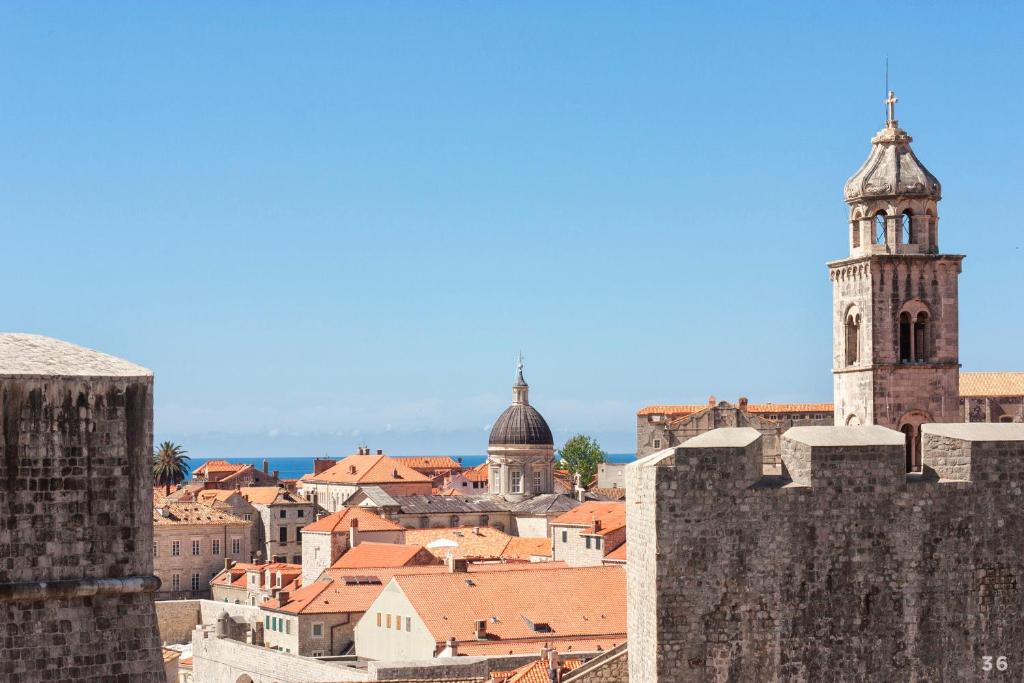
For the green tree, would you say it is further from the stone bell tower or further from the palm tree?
the stone bell tower

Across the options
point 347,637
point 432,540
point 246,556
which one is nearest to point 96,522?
point 347,637

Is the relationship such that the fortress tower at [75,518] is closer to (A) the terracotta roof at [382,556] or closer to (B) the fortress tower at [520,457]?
(A) the terracotta roof at [382,556]

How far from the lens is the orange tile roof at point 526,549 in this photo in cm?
8375

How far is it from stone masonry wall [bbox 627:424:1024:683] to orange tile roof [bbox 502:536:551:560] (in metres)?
63.5

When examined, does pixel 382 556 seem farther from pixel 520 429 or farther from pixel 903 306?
pixel 903 306

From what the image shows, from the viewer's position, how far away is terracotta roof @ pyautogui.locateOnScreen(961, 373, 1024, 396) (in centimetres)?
8032

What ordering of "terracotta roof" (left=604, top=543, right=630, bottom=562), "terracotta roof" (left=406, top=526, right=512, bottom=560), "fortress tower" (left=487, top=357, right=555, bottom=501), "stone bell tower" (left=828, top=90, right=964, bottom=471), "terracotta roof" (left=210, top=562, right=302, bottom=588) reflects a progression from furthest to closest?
"fortress tower" (left=487, top=357, right=555, bottom=501), "terracotta roof" (left=406, top=526, right=512, bottom=560), "terracotta roof" (left=210, top=562, right=302, bottom=588), "terracotta roof" (left=604, top=543, right=630, bottom=562), "stone bell tower" (left=828, top=90, right=964, bottom=471)

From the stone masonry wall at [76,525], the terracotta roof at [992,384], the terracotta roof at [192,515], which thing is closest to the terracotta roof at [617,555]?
the terracotta roof at [992,384]

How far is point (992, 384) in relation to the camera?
82.1 metres

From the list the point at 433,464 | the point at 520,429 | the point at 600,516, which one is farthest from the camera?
the point at 433,464

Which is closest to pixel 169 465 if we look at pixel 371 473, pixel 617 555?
pixel 371 473

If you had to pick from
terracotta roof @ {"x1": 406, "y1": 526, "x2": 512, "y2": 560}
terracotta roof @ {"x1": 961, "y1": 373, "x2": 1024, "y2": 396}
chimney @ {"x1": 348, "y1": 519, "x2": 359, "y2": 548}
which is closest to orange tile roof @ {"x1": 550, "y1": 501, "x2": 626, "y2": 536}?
terracotta roof @ {"x1": 406, "y1": 526, "x2": 512, "y2": 560}

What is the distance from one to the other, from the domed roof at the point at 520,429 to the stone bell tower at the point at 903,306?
84.0 metres

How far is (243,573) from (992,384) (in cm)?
4366
